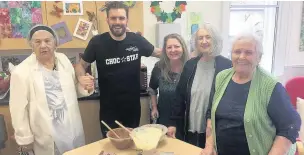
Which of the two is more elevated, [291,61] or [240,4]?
[240,4]

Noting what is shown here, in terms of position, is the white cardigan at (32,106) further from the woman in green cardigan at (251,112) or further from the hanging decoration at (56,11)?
the woman in green cardigan at (251,112)

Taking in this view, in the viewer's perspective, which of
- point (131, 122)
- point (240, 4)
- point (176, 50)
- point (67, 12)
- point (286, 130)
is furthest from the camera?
point (240, 4)

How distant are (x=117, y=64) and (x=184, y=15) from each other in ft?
4.16

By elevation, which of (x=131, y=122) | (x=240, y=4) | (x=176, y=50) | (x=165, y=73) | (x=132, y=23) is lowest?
(x=131, y=122)

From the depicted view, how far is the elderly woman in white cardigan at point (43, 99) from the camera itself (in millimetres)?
1778

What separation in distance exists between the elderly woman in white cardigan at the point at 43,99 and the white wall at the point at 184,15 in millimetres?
1233

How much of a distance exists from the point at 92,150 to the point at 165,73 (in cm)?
84

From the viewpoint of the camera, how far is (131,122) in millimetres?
2283

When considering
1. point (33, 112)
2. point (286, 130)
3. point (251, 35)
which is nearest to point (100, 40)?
point (33, 112)

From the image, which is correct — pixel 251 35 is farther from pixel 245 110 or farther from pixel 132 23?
pixel 132 23

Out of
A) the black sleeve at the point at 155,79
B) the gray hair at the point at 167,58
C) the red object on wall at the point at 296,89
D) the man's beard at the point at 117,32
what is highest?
the man's beard at the point at 117,32

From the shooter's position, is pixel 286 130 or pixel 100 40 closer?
pixel 286 130

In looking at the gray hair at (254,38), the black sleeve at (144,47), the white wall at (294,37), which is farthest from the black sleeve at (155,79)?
the white wall at (294,37)

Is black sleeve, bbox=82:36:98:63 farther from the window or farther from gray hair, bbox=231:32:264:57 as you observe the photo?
the window
